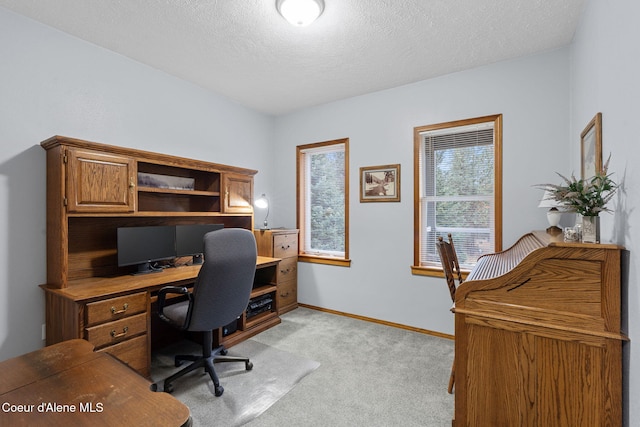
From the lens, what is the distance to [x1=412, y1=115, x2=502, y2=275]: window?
2.93m

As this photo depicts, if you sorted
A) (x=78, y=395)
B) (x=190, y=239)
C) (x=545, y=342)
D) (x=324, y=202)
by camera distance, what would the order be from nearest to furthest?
(x=78, y=395)
(x=545, y=342)
(x=190, y=239)
(x=324, y=202)

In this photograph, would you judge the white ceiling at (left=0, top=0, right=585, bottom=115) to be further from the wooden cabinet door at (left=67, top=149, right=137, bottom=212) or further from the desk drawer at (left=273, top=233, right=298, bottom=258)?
the desk drawer at (left=273, top=233, right=298, bottom=258)

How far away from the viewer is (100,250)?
8.39ft

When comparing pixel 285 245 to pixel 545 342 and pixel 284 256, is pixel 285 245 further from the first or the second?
pixel 545 342

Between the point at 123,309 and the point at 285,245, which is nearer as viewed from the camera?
the point at 123,309

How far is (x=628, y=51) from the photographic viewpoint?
1298 mm

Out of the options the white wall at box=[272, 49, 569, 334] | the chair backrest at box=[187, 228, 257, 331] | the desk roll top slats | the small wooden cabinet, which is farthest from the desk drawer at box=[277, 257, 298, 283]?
the desk roll top slats

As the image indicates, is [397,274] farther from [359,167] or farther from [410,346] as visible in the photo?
[359,167]

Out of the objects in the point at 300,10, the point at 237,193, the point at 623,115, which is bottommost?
the point at 237,193

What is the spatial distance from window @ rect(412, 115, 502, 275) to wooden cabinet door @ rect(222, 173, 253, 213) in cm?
195

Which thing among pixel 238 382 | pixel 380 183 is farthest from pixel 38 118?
pixel 380 183

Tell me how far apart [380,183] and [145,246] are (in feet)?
8.27

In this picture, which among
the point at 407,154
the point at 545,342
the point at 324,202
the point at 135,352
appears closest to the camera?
the point at 545,342

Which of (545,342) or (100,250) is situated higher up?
(100,250)
